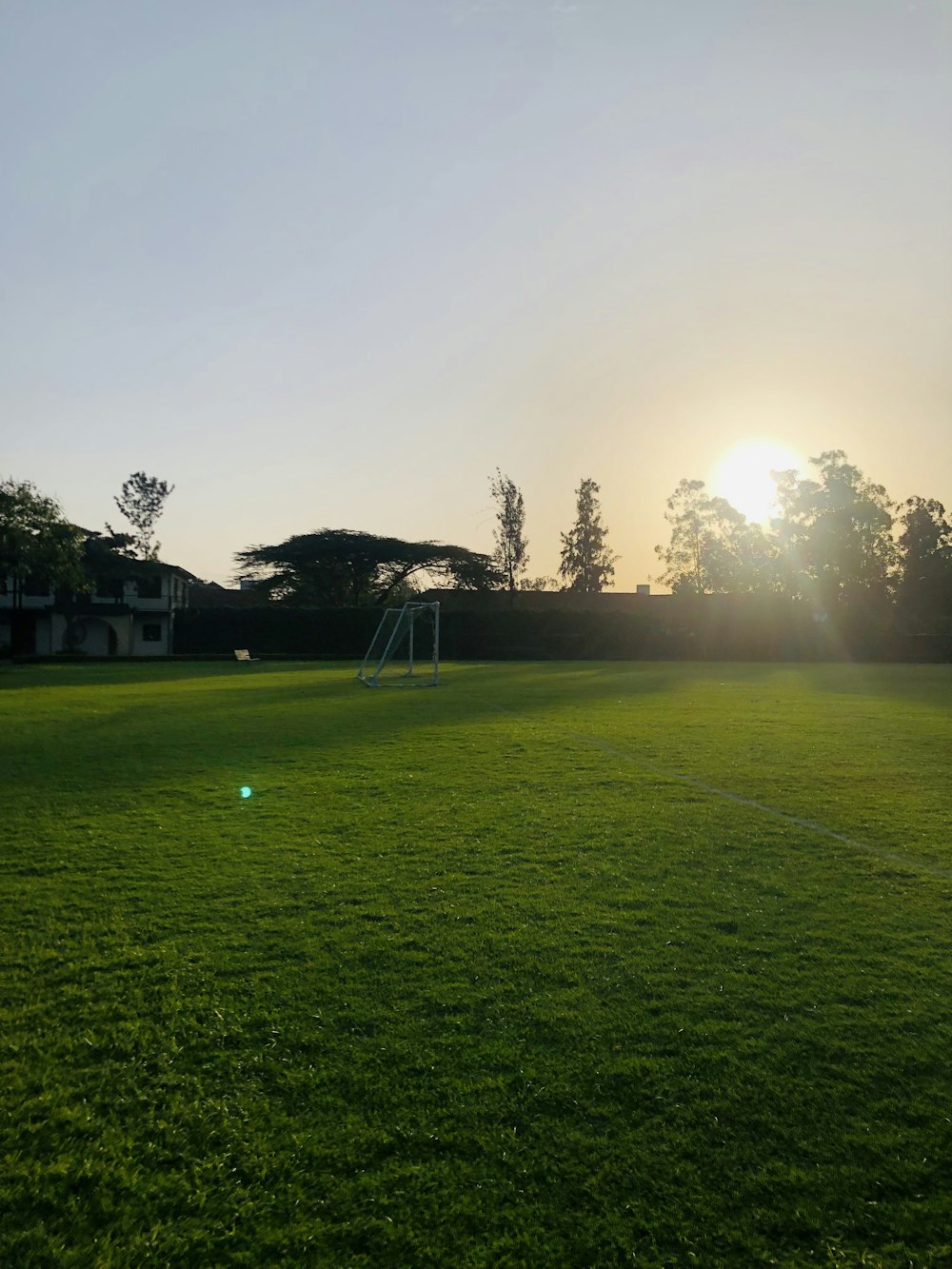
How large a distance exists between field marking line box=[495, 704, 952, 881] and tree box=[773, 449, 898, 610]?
50169 mm

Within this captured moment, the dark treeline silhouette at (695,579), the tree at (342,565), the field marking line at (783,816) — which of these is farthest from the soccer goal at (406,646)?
the field marking line at (783,816)

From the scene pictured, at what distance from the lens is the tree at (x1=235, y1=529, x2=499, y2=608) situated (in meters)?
54.0

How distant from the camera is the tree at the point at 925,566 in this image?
5575 cm

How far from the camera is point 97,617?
4634cm

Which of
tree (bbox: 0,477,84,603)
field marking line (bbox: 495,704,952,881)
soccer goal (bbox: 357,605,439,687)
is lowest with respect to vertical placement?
field marking line (bbox: 495,704,952,881)

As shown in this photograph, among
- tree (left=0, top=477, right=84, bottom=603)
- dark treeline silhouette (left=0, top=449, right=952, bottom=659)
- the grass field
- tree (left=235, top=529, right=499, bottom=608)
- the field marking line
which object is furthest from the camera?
tree (left=235, top=529, right=499, bottom=608)

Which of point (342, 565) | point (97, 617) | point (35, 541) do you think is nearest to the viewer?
point (35, 541)

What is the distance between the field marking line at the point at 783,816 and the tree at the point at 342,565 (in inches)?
1742

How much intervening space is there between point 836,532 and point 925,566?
960cm

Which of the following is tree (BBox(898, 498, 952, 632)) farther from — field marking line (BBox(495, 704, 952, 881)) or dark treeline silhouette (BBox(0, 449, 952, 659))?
field marking line (BBox(495, 704, 952, 881))

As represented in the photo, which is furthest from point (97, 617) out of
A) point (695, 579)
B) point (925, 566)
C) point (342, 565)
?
point (925, 566)


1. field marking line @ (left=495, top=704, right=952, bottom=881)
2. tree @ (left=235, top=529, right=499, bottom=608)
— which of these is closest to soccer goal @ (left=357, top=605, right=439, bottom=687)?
tree @ (left=235, top=529, right=499, bottom=608)

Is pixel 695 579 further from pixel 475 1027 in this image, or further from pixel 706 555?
pixel 475 1027

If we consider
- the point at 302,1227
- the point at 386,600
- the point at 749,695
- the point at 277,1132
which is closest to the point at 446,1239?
the point at 302,1227
